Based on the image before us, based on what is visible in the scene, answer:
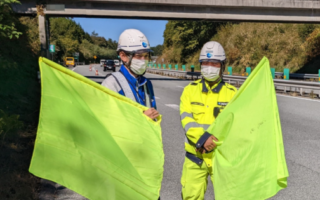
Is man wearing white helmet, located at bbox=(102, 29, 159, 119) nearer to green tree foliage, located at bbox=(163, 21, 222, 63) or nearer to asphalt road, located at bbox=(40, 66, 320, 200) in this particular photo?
asphalt road, located at bbox=(40, 66, 320, 200)

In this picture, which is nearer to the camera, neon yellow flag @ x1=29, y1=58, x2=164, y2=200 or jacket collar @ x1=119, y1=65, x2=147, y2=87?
neon yellow flag @ x1=29, y1=58, x2=164, y2=200

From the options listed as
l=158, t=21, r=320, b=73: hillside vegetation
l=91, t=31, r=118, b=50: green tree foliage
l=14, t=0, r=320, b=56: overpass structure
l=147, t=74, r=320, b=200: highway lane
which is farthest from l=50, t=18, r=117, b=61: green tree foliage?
l=147, t=74, r=320, b=200: highway lane

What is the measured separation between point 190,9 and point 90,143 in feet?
89.0

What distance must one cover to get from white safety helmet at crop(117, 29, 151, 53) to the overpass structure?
82.2ft

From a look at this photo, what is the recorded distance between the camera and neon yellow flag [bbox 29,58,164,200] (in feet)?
8.79

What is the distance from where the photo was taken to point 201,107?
11.0 feet

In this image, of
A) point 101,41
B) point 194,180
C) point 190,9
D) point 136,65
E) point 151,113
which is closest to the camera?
point 151,113

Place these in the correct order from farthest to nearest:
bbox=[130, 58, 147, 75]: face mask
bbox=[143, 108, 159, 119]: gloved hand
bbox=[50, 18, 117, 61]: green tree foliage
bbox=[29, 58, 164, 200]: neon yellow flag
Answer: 1. bbox=[50, 18, 117, 61]: green tree foliage
2. bbox=[130, 58, 147, 75]: face mask
3. bbox=[143, 108, 159, 119]: gloved hand
4. bbox=[29, 58, 164, 200]: neon yellow flag

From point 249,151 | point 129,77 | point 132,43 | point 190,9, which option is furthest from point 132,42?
point 190,9

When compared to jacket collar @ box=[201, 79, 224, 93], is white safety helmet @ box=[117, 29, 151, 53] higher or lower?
higher

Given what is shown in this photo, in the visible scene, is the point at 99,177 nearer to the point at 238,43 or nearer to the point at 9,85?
the point at 9,85

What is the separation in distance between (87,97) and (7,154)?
3.73 m

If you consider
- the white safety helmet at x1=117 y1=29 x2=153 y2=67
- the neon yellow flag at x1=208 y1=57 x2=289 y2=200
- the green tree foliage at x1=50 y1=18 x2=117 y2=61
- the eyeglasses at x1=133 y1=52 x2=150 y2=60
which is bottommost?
the neon yellow flag at x1=208 y1=57 x2=289 y2=200

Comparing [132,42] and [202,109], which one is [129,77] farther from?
[202,109]
